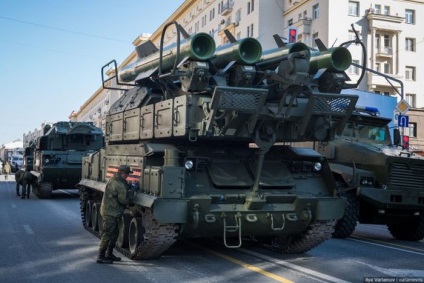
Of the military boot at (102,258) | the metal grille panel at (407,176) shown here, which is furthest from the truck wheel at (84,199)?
the metal grille panel at (407,176)

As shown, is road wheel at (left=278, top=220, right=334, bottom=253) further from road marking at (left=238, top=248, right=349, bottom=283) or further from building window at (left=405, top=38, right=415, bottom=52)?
building window at (left=405, top=38, right=415, bottom=52)

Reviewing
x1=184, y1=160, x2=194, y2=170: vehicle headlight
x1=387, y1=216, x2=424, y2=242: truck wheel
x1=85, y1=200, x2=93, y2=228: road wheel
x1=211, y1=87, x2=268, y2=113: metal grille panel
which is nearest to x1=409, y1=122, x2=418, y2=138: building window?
x1=387, y1=216, x2=424, y2=242: truck wheel

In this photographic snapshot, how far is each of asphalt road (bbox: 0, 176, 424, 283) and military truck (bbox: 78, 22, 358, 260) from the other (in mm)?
412

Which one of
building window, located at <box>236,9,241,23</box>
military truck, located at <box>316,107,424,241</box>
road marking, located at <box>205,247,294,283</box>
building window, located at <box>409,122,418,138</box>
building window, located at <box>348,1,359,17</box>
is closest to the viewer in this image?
road marking, located at <box>205,247,294,283</box>

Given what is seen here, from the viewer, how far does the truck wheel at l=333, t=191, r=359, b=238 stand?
444 inches

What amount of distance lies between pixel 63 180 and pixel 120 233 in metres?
12.4

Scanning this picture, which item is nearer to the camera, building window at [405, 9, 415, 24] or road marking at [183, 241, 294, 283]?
road marking at [183, 241, 294, 283]

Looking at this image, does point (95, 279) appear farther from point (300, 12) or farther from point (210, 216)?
point (300, 12)

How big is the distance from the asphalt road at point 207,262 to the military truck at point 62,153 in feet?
29.9

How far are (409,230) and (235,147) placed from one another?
503 centimetres

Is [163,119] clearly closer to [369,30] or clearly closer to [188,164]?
[188,164]

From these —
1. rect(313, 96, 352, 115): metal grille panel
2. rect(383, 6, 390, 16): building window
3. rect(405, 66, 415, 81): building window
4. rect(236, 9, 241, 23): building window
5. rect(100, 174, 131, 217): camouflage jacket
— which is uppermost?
rect(236, 9, 241, 23): building window

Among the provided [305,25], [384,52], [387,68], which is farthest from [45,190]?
[387,68]

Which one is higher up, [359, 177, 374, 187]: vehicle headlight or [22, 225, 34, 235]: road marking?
[359, 177, 374, 187]: vehicle headlight
